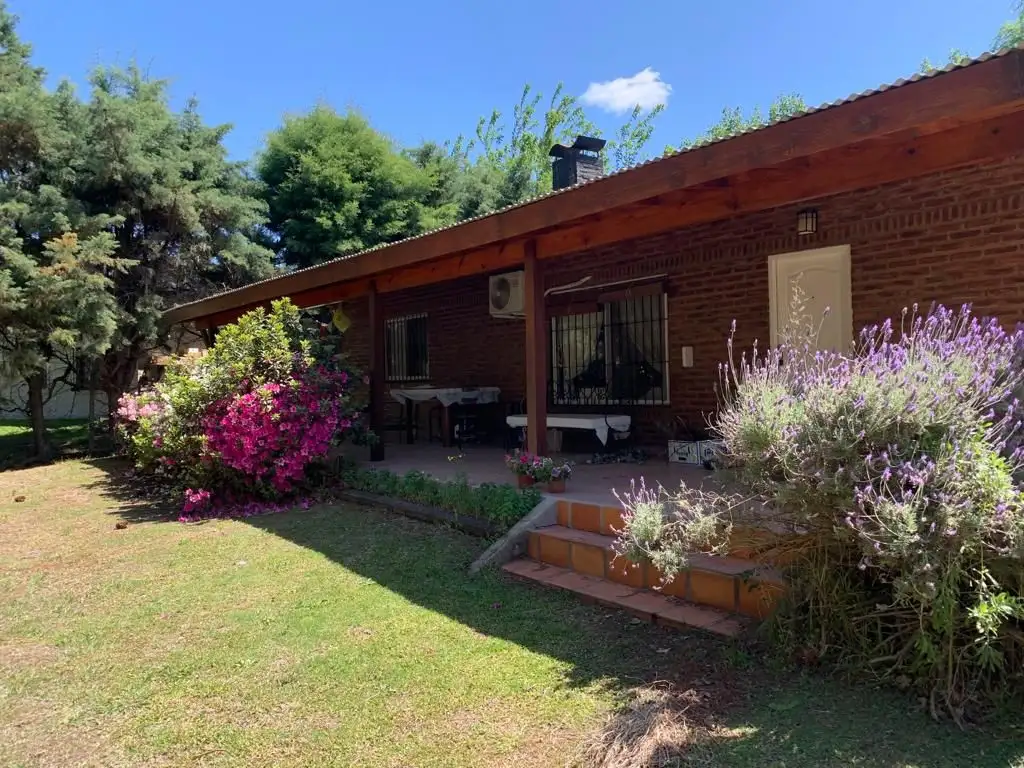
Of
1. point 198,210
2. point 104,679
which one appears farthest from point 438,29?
point 104,679

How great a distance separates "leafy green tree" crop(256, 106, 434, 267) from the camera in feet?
55.1

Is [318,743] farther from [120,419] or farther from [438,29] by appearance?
[438,29]

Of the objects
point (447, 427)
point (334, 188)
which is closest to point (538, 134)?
point (334, 188)

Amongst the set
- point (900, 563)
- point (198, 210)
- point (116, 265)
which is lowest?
point (900, 563)

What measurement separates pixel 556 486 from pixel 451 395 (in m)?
3.95

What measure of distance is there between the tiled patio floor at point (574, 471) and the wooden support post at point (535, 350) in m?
0.51

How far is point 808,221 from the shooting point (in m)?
6.20

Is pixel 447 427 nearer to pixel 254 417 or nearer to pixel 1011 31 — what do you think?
pixel 254 417

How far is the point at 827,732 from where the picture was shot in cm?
246

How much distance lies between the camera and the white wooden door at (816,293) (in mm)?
6098

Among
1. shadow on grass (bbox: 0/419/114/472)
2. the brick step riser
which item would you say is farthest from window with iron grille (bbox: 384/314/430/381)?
the brick step riser

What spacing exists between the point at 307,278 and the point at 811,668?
770 centimetres

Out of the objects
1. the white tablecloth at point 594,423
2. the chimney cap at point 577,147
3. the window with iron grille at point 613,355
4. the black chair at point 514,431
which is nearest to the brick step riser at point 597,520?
the white tablecloth at point 594,423

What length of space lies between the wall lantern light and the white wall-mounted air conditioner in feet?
12.6
